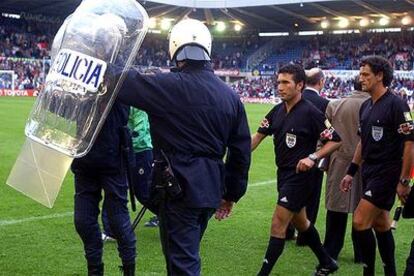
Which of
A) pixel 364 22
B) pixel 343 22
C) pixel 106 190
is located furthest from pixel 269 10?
pixel 106 190

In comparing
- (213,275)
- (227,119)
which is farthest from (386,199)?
(227,119)

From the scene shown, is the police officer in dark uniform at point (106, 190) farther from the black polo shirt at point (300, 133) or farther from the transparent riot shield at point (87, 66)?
the black polo shirt at point (300, 133)

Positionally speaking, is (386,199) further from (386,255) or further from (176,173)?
(176,173)

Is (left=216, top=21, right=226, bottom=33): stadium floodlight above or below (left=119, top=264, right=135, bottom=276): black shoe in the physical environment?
above

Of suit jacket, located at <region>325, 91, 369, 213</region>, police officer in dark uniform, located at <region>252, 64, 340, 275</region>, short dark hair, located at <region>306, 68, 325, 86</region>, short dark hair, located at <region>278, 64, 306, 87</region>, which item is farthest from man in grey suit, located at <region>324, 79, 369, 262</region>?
short dark hair, located at <region>278, 64, 306, 87</region>

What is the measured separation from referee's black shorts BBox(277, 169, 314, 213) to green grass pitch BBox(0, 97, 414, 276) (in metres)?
0.83

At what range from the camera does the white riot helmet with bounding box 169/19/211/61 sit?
143 inches

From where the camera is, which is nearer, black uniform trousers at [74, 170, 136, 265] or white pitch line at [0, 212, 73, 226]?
black uniform trousers at [74, 170, 136, 265]

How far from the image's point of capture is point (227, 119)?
371 centimetres

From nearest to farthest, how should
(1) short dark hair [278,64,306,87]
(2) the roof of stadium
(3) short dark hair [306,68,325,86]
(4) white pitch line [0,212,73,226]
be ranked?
(1) short dark hair [278,64,306,87] < (3) short dark hair [306,68,325,86] < (4) white pitch line [0,212,73,226] < (2) the roof of stadium

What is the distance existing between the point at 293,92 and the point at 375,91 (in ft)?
2.23

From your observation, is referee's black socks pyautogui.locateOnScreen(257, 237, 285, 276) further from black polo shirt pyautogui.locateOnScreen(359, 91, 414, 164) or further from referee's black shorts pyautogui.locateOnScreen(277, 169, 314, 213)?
black polo shirt pyautogui.locateOnScreen(359, 91, 414, 164)

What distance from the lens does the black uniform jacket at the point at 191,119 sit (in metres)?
3.50

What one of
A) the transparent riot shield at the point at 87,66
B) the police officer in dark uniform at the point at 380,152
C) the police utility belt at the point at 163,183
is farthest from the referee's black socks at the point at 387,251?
A: the transparent riot shield at the point at 87,66
